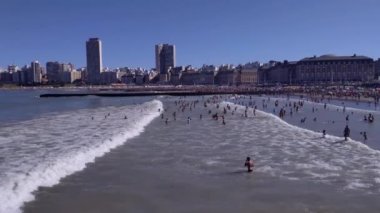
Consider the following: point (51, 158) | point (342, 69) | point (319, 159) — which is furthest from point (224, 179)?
point (342, 69)

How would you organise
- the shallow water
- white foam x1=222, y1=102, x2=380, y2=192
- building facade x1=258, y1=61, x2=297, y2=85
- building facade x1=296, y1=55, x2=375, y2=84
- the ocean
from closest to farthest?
the shallow water < the ocean < white foam x1=222, y1=102, x2=380, y2=192 < building facade x1=296, y1=55, x2=375, y2=84 < building facade x1=258, y1=61, x2=297, y2=85

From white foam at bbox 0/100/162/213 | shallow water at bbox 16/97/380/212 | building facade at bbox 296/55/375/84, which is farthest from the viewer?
building facade at bbox 296/55/375/84

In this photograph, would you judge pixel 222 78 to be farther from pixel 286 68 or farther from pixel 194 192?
pixel 194 192

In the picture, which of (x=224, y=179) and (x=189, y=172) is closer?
(x=224, y=179)

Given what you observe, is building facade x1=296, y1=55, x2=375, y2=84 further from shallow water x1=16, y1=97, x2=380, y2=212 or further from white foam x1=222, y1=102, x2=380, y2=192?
shallow water x1=16, y1=97, x2=380, y2=212

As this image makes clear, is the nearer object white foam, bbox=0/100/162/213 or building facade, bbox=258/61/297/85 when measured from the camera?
white foam, bbox=0/100/162/213

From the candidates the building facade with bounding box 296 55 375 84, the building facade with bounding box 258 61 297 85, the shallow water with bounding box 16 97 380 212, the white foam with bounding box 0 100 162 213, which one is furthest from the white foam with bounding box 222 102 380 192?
the building facade with bounding box 258 61 297 85

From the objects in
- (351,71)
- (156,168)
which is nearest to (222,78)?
(351,71)

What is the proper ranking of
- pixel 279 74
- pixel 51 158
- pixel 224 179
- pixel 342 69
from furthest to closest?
pixel 279 74 < pixel 342 69 < pixel 51 158 < pixel 224 179

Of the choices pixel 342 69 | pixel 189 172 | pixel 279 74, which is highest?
pixel 342 69

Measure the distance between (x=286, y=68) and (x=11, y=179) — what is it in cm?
14762

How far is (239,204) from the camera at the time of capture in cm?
1220

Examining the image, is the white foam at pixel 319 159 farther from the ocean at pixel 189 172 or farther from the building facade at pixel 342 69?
the building facade at pixel 342 69

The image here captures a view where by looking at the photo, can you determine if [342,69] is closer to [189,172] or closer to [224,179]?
[189,172]
